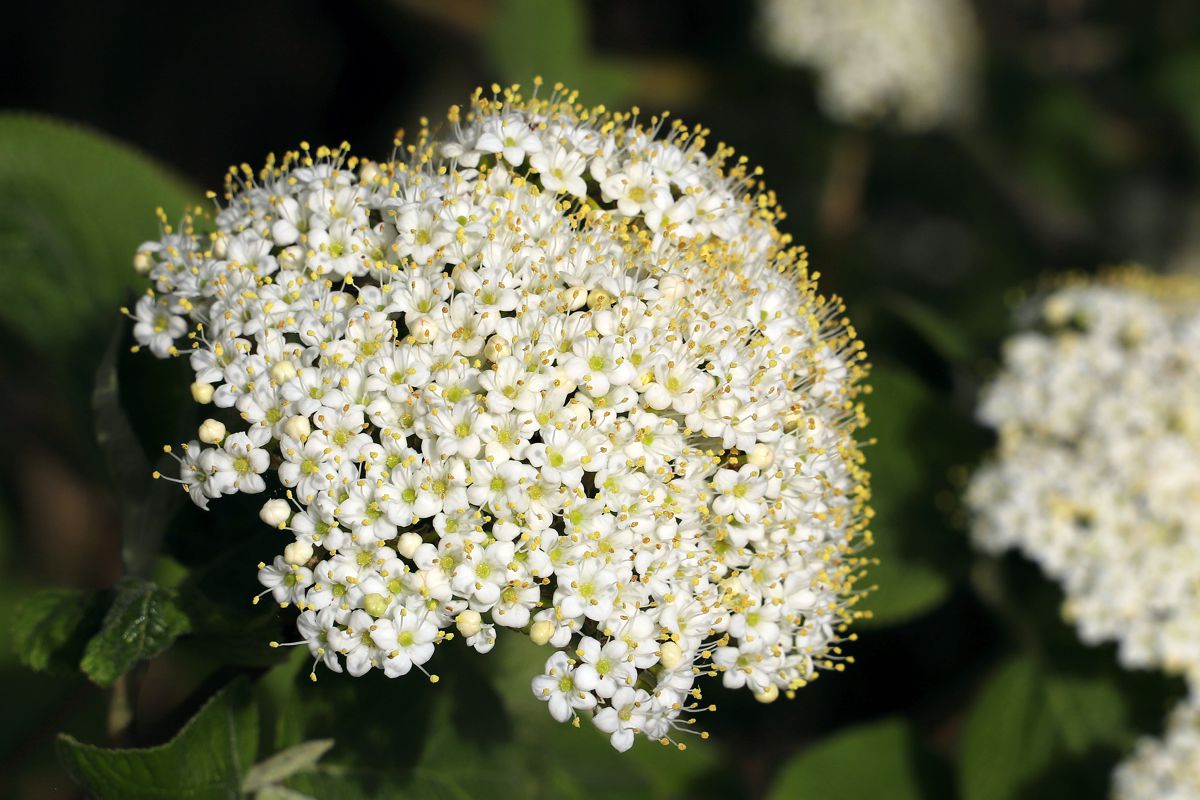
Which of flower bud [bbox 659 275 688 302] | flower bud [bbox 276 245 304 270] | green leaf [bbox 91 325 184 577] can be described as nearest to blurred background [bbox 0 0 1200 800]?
green leaf [bbox 91 325 184 577]

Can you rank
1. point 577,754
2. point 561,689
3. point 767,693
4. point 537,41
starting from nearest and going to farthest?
point 561,689, point 767,693, point 577,754, point 537,41

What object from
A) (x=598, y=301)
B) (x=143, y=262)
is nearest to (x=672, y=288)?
(x=598, y=301)

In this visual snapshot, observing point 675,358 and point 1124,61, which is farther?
point 1124,61

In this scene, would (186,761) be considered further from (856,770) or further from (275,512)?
(856,770)

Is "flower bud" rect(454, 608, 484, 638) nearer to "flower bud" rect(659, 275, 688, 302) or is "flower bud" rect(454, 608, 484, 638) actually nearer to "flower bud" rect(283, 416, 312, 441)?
"flower bud" rect(283, 416, 312, 441)

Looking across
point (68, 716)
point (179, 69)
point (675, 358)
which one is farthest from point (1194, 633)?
point (179, 69)

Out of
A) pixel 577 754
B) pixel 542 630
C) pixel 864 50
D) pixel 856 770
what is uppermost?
pixel 864 50

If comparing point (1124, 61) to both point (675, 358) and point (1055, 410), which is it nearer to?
point (1055, 410)

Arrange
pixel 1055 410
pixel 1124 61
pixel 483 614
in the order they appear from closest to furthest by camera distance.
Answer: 1. pixel 483 614
2. pixel 1055 410
3. pixel 1124 61
